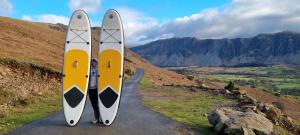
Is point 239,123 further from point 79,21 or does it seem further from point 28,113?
point 28,113

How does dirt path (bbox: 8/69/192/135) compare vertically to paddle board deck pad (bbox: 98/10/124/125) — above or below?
below

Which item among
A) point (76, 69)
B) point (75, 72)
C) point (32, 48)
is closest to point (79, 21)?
point (76, 69)

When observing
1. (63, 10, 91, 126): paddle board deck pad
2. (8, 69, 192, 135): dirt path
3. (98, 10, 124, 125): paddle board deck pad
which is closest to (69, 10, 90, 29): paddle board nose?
(63, 10, 91, 126): paddle board deck pad

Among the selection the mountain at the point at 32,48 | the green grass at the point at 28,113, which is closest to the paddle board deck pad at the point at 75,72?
the green grass at the point at 28,113

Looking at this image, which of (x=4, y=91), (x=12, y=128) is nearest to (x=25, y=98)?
(x=4, y=91)

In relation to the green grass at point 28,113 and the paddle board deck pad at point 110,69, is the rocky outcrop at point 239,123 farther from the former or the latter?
the green grass at point 28,113

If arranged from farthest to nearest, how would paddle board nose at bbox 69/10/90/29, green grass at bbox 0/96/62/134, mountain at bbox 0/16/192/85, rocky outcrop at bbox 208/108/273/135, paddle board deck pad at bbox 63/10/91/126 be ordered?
mountain at bbox 0/16/192/85 < paddle board nose at bbox 69/10/90/29 < paddle board deck pad at bbox 63/10/91/126 < green grass at bbox 0/96/62/134 < rocky outcrop at bbox 208/108/273/135

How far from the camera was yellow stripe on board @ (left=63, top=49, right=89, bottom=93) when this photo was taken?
1603cm

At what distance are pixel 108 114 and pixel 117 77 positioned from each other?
1.41 m

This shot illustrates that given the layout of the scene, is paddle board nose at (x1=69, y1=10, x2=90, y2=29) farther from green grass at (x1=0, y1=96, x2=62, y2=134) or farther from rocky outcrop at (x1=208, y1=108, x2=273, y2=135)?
rocky outcrop at (x1=208, y1=108, x2=273, y2=135)

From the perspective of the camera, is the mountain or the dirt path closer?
the dirt path

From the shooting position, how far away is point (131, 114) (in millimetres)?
19656

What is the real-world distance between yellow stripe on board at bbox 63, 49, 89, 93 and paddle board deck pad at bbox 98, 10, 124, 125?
0.56 m

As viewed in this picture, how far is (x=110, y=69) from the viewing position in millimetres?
16312
